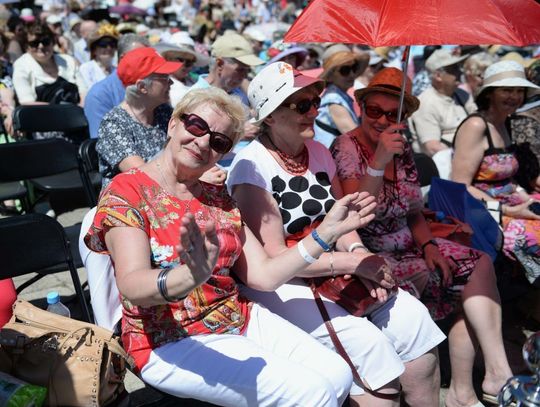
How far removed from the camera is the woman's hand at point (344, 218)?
87.9 inches

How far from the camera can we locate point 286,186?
264cm

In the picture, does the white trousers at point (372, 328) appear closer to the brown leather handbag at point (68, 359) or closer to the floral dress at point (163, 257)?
the floral dress at point (163, 257)

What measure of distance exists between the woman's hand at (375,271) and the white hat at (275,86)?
2.49 ft

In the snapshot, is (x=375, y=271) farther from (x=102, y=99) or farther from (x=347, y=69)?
(x=347, y=69)

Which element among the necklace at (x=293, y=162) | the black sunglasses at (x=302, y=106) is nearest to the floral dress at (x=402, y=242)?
the necklace at (x=293, y=162)

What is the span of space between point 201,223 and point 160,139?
63.0 inches

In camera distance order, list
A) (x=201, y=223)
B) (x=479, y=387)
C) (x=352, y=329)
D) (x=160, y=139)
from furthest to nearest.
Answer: (x=160, y=139) → (x=479, y=387) → (x=352, y=329) → (x=201, y=223)

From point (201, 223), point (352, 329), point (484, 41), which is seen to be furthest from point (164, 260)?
point (484, 41)

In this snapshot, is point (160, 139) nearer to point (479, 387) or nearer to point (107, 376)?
point (107, 376)

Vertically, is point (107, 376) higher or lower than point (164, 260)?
lower

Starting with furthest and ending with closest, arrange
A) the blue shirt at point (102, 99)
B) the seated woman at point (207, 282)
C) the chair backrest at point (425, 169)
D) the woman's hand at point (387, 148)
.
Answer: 1. the blue shirt at point (102, 99)
2. the chair backrest at point (425, 169)
3. the woman's hand at point (387, 148)
4. the seated woman at point (207, 282)

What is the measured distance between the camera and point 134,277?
6.10ft

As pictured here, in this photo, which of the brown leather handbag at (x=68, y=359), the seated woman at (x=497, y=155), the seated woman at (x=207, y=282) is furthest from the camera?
the seated woman at (x=497, y=155)

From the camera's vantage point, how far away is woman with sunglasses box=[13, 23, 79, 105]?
578cm
